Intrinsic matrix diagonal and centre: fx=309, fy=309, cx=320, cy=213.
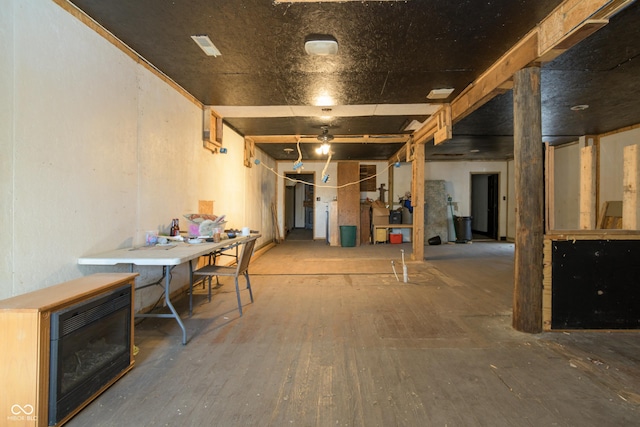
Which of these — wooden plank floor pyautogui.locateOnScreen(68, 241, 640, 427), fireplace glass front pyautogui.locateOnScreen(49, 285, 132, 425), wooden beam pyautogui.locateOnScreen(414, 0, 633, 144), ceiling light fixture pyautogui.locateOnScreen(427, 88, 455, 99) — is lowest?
wooden plank floor pyautogui.locateOnScreen(68, 241, 640, 427)

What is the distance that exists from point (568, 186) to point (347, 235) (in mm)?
5161

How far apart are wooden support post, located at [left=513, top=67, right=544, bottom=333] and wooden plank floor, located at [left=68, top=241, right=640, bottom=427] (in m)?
0.25

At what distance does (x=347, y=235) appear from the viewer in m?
7.90

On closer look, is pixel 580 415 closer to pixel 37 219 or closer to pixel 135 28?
pixel 37 219

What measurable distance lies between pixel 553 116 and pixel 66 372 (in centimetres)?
650

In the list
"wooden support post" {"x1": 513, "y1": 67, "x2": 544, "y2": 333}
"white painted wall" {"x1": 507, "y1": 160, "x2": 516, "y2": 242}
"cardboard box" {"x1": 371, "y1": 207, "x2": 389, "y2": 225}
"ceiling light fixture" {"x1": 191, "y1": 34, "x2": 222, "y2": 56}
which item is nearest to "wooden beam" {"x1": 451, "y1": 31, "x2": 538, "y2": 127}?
"wooden support post" {"x1": 513, "y1": 67, "x2": 544, "y2": 333}

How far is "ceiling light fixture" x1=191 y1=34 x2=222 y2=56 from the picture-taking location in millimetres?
2584

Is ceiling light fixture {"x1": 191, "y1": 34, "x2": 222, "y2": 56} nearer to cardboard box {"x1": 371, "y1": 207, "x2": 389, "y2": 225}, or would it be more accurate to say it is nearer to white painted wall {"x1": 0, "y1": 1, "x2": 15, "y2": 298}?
white painted wall {"x1": 0, "y1": 1, "x2": 15, "y2": 298}

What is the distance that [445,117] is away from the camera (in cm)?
432

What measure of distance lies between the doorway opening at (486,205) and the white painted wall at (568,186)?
6.41 feet

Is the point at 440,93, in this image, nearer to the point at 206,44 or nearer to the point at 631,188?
the point at 631,188

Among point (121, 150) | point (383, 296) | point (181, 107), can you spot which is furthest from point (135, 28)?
point (383, 296)

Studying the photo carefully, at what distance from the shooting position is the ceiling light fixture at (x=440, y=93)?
3.73m

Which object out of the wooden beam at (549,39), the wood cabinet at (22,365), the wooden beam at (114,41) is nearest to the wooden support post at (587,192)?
the wooden beam at (549,39)
